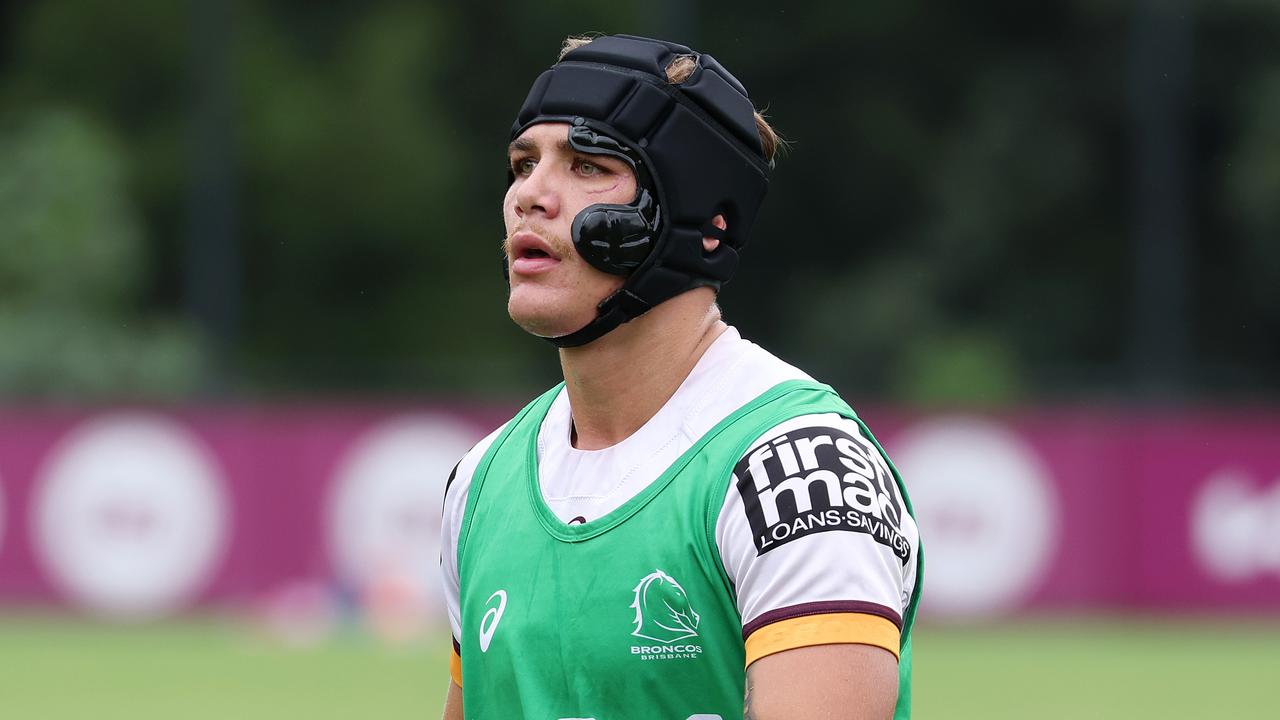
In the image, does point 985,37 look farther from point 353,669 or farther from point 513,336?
point 353,669

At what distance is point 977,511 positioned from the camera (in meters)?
16.9

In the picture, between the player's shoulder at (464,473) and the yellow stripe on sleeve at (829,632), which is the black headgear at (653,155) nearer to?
the player's shoulder at (464,473)

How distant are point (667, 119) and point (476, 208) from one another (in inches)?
958

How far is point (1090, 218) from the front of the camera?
26703 mm

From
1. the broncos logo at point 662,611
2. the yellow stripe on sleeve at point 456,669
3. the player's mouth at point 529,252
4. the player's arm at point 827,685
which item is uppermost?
the player's mouth at point 529,252

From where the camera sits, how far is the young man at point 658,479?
3031 millimetres

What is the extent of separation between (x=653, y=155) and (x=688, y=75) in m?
0.17

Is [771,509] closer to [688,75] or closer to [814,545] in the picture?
[814,545]

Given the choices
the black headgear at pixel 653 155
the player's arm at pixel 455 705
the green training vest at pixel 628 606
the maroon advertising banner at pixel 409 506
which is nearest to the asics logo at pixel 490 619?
the green training vest at pixel 628 606

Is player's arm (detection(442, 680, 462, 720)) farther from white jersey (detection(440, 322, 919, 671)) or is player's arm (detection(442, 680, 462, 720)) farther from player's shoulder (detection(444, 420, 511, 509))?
white jersey (detection(440, 322, 919, 671))

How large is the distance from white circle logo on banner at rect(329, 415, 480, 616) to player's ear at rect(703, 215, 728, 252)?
12.4 meters

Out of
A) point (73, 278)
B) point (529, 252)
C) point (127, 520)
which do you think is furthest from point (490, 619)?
point (73, 278)

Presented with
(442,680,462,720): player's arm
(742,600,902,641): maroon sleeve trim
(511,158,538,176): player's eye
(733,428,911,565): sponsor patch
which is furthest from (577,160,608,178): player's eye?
(442,680,462,720): player's arm

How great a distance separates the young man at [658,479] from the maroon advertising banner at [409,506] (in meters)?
12.4
